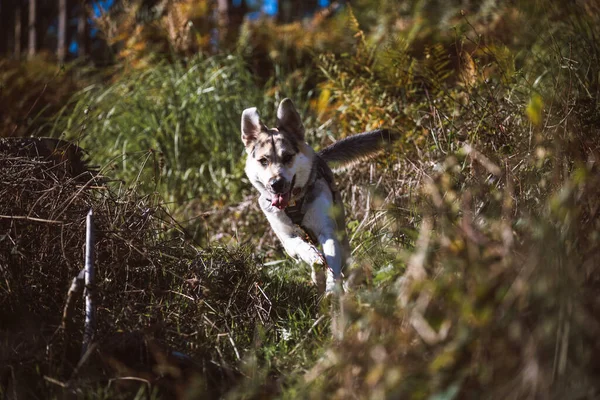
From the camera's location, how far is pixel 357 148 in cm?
466

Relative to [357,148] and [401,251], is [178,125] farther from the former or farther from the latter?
[401,251]

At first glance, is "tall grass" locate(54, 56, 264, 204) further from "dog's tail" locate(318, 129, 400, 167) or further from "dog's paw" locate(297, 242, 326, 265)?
"dog's paw" locate(297, 242, 326, 265)

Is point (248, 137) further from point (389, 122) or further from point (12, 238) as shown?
point (12, 238)

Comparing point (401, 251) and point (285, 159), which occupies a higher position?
point (285, 159)

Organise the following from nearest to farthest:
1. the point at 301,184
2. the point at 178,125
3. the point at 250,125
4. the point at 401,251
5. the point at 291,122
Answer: the point at 401,251 → the point at 301,184 → the point at 291,122 → the point at 250,125 → the point at 178,125

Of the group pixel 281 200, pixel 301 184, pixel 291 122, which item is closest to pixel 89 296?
pixel 281 200

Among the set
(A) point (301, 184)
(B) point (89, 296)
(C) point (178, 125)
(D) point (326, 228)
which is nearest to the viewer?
(B) point (89, 296)

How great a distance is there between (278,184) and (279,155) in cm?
27

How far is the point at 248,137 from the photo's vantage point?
4.80m

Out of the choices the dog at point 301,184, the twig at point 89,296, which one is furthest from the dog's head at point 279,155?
the twig at point 89,296

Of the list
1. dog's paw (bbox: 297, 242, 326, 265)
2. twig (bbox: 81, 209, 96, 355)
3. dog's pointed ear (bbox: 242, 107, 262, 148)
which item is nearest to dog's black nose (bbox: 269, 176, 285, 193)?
dog's paw (bbox: 297, 242, 326, 265)

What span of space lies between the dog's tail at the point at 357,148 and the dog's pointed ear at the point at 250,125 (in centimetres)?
53

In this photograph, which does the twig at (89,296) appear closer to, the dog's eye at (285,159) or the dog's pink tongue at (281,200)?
the dog's pink tongue at (281,200)

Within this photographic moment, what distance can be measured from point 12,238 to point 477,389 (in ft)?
8.27
